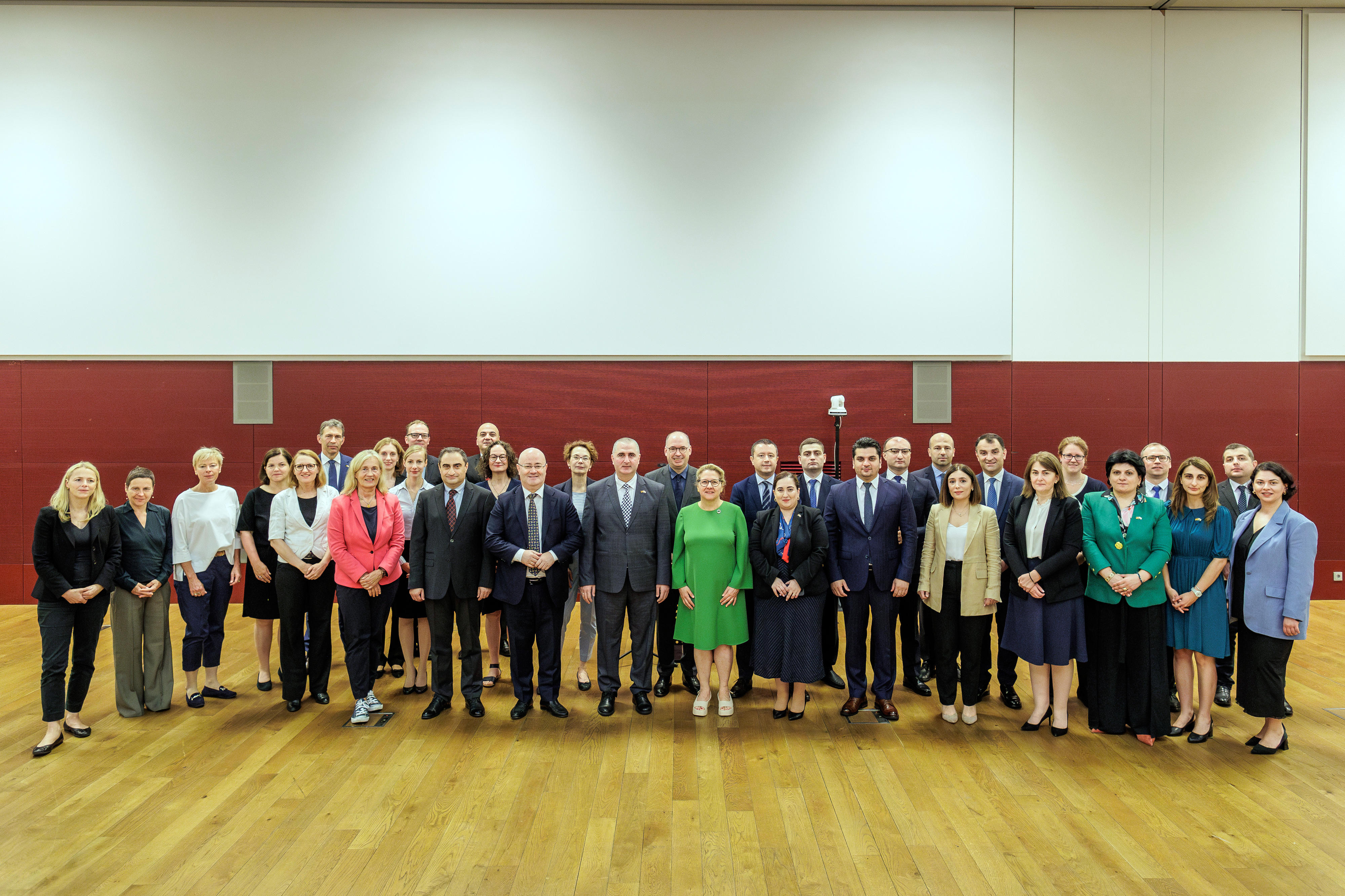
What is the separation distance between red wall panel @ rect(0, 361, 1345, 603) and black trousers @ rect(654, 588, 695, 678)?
9.57ft

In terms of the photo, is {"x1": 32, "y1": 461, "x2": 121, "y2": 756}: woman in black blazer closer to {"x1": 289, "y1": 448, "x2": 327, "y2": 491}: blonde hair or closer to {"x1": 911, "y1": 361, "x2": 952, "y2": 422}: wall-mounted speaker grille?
{"x1": 289, "y1": 448, "x2": 327, "y2": 491}: blonde hair

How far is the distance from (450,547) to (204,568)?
174 centimetres

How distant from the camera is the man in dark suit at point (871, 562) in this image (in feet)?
14.7

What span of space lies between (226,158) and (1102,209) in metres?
9.10

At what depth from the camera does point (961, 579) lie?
434 cm

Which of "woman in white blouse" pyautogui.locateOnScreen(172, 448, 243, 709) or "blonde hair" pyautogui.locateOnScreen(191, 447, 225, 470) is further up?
"blonde hair" pyautogui.locateOnScreen(191, 447, 225, 470)

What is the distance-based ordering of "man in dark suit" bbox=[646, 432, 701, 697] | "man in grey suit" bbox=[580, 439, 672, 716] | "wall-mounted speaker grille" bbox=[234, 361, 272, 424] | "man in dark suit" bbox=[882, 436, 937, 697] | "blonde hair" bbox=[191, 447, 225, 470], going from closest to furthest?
"man in grey suit" bbox=[580, 439, 672, 716]
"blonde hair" bbox=[191, 447, 225, 470]
"man in dark suit" bbox=[882, 436, 937, 697]
"man in dark suit" bbox=[646, 432, 701, 697]
"wall-mounted speaker grille" bbox=[234, 361, 272, 424]

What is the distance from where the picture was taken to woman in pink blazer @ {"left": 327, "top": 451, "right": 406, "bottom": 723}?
14.7ft

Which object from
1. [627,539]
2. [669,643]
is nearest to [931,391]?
[669,643]

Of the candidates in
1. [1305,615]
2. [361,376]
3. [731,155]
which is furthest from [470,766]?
[731,155]

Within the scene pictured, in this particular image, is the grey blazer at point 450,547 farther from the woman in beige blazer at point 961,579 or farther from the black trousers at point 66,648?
the woman in beige blazer at point 961,579

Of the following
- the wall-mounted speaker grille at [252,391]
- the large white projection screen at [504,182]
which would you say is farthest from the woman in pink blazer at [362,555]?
the wall-mounted speaker grille at [252,391]

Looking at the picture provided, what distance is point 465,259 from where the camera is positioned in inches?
309

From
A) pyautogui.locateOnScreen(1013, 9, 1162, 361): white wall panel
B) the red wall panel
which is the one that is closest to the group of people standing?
the red wall panel
